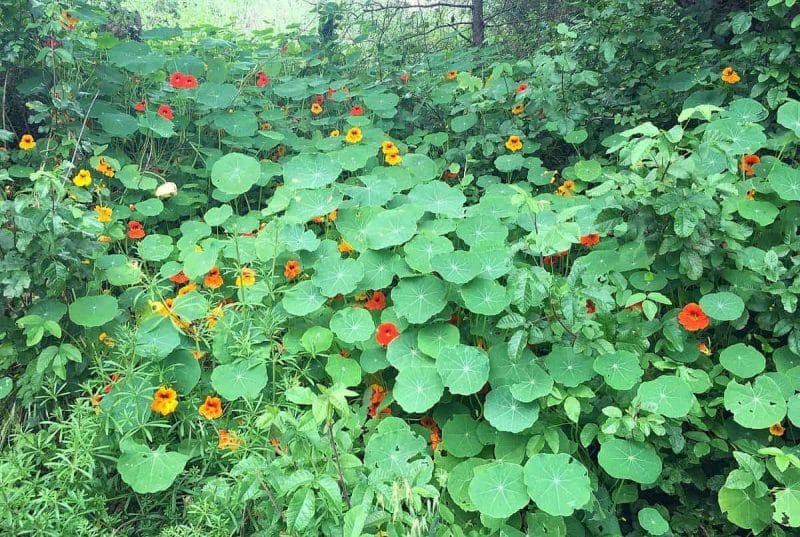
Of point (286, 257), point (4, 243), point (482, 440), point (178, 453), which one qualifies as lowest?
point (482, 440)

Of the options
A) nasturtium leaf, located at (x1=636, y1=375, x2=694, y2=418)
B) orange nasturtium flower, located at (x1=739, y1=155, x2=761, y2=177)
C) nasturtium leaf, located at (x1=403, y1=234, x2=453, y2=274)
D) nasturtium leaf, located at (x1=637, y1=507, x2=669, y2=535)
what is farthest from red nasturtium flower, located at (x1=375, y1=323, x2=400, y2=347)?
orange nasturtium flower, located at (x1=739, y1=155, x2=761, y2=177)

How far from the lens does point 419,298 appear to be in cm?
225

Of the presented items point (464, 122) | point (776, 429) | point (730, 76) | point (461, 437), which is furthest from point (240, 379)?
point (730, 76)

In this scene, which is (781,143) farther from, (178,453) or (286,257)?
(178,453)

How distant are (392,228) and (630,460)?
1235 millimetres

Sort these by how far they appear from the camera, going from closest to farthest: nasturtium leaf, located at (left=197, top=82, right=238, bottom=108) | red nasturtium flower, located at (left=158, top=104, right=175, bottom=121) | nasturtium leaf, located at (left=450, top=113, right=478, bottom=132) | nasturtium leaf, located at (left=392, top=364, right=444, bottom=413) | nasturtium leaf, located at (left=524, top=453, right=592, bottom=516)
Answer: nasturtium leaf, located at (left=524, top=453, right=592, bottom=516) < nasturtium leaf, located at (left=392, top=364, right=444, bottom=413) < red nasturtium flower, located at (left=158, top=104, right=175, bottom=121) < nasturtium leaf, located at (left=197, top=82, right=238, bottom=108) < nasturtium leaf, located at (left=450, top=113, right=478, bottom=132)

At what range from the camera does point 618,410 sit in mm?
1796

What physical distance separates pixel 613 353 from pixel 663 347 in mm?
305

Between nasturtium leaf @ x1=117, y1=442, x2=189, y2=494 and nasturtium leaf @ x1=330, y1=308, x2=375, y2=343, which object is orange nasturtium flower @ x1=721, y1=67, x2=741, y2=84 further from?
nasturtium leaf @ x1=117, y1=442, x2=189, y2=494

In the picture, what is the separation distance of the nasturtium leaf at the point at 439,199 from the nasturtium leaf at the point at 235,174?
33.8 inches

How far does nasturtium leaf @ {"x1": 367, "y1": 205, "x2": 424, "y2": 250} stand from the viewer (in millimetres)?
2418

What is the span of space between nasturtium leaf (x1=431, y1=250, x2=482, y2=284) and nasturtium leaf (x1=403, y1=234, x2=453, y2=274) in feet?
0.17

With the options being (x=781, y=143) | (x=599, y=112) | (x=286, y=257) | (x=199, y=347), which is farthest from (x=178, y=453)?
(x=599, y=112)

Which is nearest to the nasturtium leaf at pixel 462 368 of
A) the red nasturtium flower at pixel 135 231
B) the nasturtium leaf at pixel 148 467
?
the nasturtium leaf at pixel 148 467
